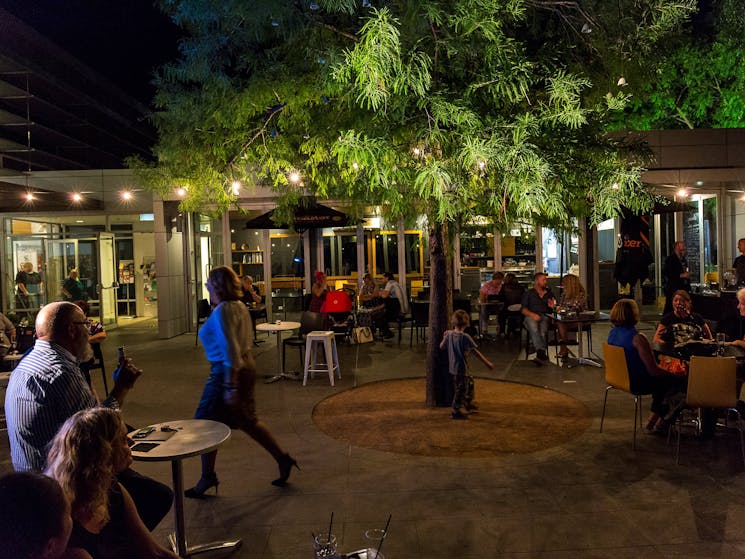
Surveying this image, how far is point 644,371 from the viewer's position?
18.7 feet

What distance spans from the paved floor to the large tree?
205 centimetres

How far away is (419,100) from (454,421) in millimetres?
3395

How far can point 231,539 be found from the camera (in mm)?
3859

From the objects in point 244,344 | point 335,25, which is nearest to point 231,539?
point 244,344

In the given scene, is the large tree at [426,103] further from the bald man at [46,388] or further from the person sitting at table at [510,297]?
the person sitting at table at [510,297]

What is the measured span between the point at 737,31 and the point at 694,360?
65.9ft

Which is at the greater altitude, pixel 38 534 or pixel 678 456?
pixel 38 534

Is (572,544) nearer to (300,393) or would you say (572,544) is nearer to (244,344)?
(244,344)

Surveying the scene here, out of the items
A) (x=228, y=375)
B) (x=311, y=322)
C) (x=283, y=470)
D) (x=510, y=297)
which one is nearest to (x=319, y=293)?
(x=311, y=322)

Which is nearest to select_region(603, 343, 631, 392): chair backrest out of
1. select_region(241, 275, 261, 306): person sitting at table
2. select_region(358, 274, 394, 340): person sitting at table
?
select_region(358, 274, 394, 340): person sitting at table

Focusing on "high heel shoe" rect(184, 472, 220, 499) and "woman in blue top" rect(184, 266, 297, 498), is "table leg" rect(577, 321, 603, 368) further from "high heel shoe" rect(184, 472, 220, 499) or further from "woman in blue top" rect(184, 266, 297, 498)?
"high heel shoe" rect(184, 472, 220, 499)

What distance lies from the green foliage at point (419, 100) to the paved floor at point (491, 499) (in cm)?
216

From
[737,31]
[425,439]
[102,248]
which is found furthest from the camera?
[737,31]

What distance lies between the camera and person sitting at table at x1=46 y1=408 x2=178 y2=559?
2246 millimetres
